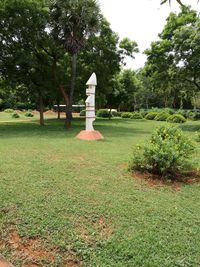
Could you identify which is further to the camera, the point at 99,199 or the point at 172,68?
the point at 172,68

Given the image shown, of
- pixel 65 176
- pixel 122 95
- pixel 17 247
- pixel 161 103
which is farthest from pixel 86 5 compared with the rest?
pixel 161 103

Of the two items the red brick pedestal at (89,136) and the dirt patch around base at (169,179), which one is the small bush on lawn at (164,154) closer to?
the dirt patch around base at (169,179)

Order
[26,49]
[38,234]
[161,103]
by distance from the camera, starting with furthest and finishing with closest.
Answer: [161,103] < [26,49] < [38,234]

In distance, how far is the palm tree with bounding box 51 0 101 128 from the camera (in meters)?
13.9

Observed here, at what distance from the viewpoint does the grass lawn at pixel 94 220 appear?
113 inches

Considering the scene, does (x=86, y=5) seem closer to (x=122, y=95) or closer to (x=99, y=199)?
(x=99, y=199)

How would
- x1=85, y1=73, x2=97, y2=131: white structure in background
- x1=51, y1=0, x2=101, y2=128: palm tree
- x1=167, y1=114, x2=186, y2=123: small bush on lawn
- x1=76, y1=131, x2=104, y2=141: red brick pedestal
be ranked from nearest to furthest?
1. x1=76, y1=131, x2=104, y2=141: red brick pedestal
2. x1=85, y1=73, x2=97, y2=131: white structure in background
3. x1=51, y1=0, x2=101, y2=128: palm tree
4. x1=167, y1=114, x2=186, y2=123: small bush on lawn

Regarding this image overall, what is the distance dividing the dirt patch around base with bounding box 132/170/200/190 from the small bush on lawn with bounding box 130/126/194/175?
4.2 inches

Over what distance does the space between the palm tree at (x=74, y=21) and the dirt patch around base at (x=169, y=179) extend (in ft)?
34.4

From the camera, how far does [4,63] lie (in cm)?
1451

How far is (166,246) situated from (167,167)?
6.59 ft

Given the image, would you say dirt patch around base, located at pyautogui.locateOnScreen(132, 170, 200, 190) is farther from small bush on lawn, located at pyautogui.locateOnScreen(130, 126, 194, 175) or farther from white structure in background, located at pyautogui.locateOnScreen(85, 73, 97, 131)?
white structure in background, located at pyautogui.locateOnScreen(85, 73, 97, 131)

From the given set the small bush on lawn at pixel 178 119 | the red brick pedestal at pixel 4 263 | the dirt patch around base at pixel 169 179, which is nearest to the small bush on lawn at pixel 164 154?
the dirt patch around base at pixel 169 179

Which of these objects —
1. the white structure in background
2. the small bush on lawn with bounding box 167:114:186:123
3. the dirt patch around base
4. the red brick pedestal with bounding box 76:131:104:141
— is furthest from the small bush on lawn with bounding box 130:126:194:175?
the small bush on lawn with bounding box 167:114:186:123
